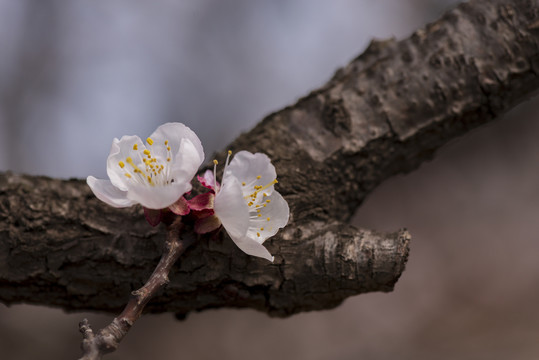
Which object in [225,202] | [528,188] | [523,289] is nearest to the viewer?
[225,202]

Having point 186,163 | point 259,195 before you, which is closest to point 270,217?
point 259,195

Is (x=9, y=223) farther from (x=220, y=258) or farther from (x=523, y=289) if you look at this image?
(x=523, y=289)

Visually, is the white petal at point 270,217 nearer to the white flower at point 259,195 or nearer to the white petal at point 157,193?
the white flower at point 259,195

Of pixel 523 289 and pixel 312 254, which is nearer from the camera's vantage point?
pixel 312 254

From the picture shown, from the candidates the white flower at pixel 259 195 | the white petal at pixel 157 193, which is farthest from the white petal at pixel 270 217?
the white petal at pixel 157 193

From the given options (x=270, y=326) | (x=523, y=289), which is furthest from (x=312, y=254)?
(x=523, y=289)
